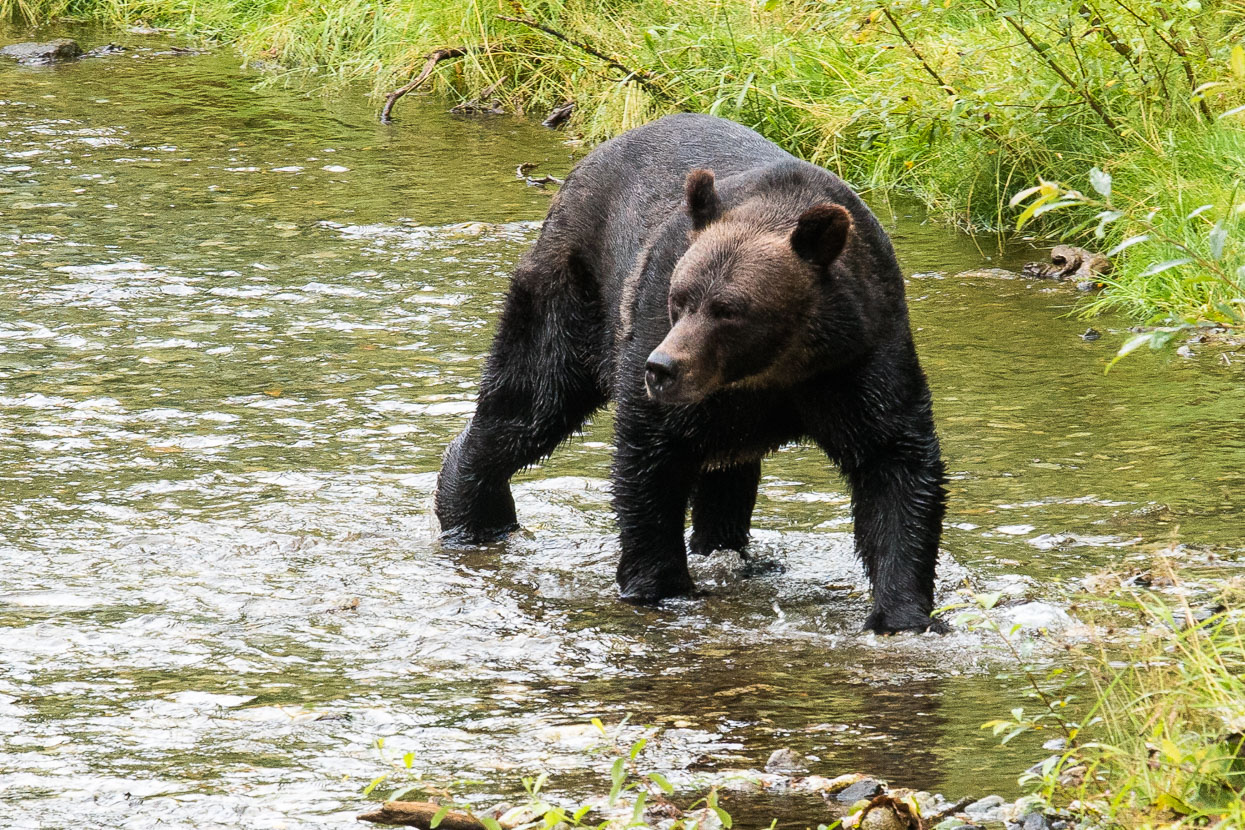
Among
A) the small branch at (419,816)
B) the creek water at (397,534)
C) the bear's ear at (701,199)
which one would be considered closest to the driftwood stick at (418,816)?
the small branch at (419,816)

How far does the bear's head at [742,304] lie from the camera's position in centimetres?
517

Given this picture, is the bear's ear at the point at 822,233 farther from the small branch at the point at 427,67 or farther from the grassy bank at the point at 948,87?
the small branch at the point at 427,67

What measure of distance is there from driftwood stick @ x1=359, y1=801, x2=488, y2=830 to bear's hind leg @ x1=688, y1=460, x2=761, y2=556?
2861 millimetres

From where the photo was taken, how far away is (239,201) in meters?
11.9

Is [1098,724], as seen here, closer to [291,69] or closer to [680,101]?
[680,101]

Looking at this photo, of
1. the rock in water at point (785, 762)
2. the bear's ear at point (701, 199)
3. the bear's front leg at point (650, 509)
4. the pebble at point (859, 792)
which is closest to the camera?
the pebble at point (859, 792)

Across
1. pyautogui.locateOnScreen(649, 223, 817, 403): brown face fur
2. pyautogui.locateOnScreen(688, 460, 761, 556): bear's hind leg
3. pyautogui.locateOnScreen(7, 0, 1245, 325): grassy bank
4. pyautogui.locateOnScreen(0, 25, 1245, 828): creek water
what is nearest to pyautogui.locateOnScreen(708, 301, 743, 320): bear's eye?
pyautogui.locateOnScreen(649, 223, 817, 403): brown face fur

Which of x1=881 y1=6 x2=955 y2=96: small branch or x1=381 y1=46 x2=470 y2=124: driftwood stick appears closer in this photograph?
x1=881 y1=6 x2=955 y2=96: small branch

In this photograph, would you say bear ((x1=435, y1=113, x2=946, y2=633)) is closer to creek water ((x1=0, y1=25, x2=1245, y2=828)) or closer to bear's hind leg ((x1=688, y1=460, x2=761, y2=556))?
bear's hind leg ((x1=688, y1=460, x2=761, y2=556))

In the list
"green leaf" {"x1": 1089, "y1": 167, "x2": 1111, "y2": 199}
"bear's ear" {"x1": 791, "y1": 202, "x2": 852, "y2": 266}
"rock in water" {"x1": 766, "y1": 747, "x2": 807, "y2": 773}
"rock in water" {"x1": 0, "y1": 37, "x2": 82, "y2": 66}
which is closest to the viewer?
"green leaf" {"x1": 1089, "y1": 167, "x2": 1111, "y2": 199}

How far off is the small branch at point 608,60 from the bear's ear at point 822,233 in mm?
7181

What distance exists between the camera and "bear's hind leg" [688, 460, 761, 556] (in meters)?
6.44

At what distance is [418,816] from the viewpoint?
3.67 metres

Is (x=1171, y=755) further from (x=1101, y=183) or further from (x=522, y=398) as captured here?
(x=522, y=398)
